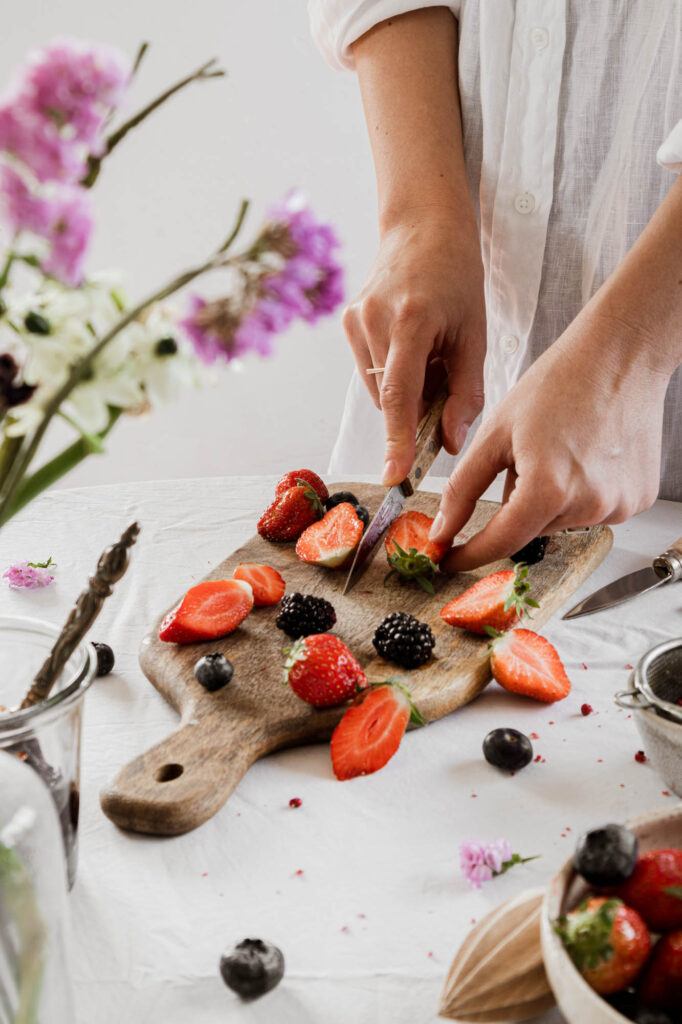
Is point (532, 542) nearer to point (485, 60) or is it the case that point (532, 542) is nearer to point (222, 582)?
point (222, 582)

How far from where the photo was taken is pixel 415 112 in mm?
1551

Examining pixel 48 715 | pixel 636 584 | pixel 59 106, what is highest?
pixel 59 106

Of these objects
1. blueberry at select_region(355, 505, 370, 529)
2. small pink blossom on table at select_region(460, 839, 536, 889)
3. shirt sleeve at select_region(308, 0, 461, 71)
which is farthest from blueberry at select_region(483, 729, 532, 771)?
shirt sleeve at select_region(308, 0, 461, 71)

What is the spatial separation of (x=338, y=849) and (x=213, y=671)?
272 mm

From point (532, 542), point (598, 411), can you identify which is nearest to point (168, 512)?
point (532, 542)

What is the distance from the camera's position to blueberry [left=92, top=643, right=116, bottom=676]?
3.63ft

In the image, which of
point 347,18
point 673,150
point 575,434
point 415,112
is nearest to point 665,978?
point 575,434

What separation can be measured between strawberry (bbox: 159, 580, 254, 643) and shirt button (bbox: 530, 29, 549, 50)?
3.10ft

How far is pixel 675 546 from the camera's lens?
1.32 m

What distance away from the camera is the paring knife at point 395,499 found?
1333mm

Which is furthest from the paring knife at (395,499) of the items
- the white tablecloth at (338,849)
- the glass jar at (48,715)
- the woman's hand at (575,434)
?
the glass jar at (48,715)

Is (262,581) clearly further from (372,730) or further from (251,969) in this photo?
(251,969)

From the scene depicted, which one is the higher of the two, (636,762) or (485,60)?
(485,60)

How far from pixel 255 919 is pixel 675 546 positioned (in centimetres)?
81
